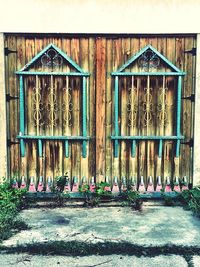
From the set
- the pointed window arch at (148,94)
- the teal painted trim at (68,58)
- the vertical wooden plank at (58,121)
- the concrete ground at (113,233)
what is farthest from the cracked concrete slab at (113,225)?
the teal painted trim at (68,58)

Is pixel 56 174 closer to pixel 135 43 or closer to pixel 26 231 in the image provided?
pixel 26 231

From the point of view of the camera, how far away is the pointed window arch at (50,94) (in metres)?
6.14

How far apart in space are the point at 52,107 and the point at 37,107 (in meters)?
0.21

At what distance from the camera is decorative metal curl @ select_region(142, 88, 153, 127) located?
620cm

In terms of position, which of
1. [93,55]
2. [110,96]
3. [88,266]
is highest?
[93,55]

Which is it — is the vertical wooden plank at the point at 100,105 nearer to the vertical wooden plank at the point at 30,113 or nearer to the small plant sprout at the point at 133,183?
the small plant sprout at the point at 133,183

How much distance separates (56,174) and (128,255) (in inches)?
86.9

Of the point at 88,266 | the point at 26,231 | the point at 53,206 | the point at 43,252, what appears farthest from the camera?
the point at 53,206

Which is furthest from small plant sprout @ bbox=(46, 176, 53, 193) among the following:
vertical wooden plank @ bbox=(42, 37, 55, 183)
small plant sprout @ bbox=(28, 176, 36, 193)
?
small plant sprout @ bbox=(28, 176, 36, 193)

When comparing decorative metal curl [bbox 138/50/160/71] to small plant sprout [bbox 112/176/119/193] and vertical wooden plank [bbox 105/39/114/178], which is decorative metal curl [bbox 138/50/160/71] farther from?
small plant sprout [bbox 112/176/119/193]

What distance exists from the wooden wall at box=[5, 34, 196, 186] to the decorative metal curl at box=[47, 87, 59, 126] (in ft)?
0.90

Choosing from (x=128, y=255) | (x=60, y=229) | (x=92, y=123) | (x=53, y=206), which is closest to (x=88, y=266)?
(x=128, y=255)

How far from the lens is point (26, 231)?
16.6ft
